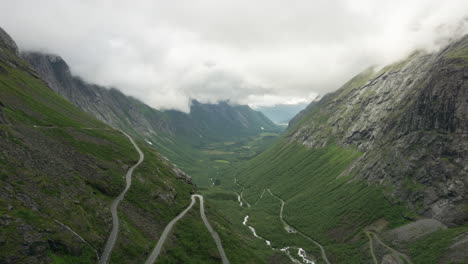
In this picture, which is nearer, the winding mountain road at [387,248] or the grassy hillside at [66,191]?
the grassy hillside at [66,191]

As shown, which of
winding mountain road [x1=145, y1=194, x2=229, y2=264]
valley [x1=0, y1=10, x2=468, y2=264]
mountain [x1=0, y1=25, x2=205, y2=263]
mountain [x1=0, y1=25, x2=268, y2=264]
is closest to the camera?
mountain [x1=0, y1=25, x2=205, y2=263]

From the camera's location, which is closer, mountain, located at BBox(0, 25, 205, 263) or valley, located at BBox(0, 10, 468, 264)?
mountain, located at BBox(0, 25, 205, 263)

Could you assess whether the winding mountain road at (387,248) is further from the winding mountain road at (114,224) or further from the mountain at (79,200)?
the winding mountain road at (114,224)

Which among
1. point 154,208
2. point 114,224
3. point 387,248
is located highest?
point 387,248

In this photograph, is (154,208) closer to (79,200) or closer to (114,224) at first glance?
(114,224)

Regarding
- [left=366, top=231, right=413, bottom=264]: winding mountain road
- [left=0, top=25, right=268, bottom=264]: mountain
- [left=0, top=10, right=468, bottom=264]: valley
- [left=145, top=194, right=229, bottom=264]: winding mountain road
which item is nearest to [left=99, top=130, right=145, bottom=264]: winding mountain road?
[left=0, top=10, right=468, bottom=264]: valley

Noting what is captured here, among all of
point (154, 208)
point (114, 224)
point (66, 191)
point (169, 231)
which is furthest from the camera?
point (154, 208)

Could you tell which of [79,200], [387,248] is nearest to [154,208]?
[79,200]

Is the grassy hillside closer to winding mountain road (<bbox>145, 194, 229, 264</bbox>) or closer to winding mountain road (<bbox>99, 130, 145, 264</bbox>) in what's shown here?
winding mountain road (<bbox>99, 130, 145, 264</bbox>)

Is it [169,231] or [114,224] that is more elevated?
[169,231]

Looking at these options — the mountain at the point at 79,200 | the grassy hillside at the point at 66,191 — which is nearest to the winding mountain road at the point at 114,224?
the mountain at the point at 79,200

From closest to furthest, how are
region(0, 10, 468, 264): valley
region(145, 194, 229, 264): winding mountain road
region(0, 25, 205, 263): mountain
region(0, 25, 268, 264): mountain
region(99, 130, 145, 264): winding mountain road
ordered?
region(0, 25, 205, 263): mountain < region(0, 25, 268, 264): mountain < region(0, 10, 468, 264): valley < region(99, 130, 145, 264): winding mountain road < region(145, 194, 229, 264): winding mountain road

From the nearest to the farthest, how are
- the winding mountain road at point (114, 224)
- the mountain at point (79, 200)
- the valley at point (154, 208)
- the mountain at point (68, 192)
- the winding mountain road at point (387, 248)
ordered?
the mountain at point (68, 192)
the mountain at point (79, 200)
the valley at point (154, 208)
the winding mountain road at point (114, 224)
the winding mountain road at point (387, 248)
